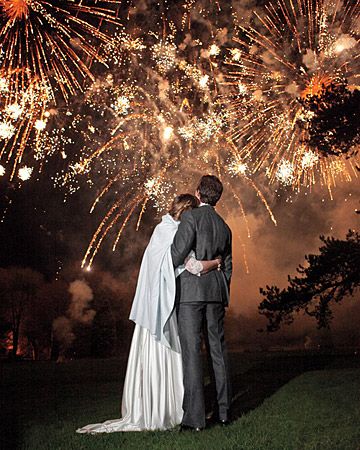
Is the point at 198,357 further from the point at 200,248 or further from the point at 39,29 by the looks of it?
the point at 39,29

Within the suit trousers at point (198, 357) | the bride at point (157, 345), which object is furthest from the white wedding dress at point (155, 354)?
the suit trousers at point (198, 357)

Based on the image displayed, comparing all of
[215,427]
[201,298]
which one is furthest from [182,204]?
[215,427]

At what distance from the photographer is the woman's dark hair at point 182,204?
580cm

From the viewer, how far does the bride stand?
18.1 ft

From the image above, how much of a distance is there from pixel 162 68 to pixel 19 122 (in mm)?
4228

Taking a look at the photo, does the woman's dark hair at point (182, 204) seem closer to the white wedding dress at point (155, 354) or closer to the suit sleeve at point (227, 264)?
the white wedding dress at point (155, 354)

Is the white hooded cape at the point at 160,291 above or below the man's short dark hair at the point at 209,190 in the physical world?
below

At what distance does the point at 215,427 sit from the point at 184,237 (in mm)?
1735

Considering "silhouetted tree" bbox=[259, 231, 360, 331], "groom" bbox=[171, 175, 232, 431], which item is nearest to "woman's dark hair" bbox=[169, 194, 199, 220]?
"groom" bbox=[171, 175, 232, 431]

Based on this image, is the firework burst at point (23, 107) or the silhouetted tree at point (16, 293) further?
the silhouetted tree at point (16, 293)

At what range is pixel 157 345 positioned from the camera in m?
5.86

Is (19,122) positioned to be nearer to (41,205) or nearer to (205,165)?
(205,165)

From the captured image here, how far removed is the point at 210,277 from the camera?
5.51 meters

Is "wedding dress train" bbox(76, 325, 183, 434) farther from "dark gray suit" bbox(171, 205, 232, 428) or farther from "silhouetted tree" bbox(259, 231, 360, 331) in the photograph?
"silhouetted tree" bbox(259, 231, 360, 331)
